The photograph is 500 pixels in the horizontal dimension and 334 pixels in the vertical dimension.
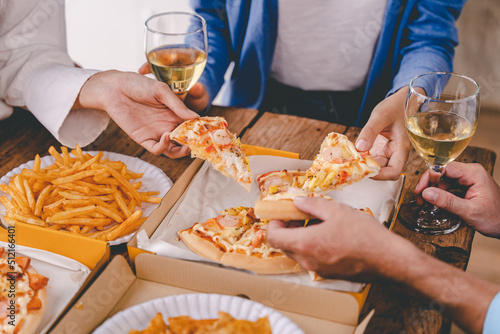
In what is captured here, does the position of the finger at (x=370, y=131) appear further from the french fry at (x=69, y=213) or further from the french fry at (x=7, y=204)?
the french fry at (x=7, y=204)

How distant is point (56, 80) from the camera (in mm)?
2506

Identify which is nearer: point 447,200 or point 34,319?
point 34,319

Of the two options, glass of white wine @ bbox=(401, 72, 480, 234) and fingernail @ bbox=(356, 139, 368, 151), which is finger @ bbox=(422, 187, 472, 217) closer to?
glass of white wine @ bbox=(401, 72, 480, 234)

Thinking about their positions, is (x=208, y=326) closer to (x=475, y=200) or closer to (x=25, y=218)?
(x=25, y=218)

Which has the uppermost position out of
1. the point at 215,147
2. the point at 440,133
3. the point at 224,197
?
the point at 440,133

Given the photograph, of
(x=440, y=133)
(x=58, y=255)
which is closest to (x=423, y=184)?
(x=440, y=133)

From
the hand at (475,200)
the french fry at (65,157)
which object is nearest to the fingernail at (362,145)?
the hand at (475,200)

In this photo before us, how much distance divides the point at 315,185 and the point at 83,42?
6.00 metres

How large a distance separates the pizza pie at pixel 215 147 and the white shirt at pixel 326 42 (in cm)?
130

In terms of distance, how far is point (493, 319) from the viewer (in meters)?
1.44

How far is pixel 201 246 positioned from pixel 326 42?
6.56 feet

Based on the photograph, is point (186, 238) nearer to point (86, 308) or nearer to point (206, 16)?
point (86, 308)

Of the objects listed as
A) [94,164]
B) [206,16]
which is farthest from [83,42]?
[94,164]

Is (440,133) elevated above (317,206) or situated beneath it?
elevated above
